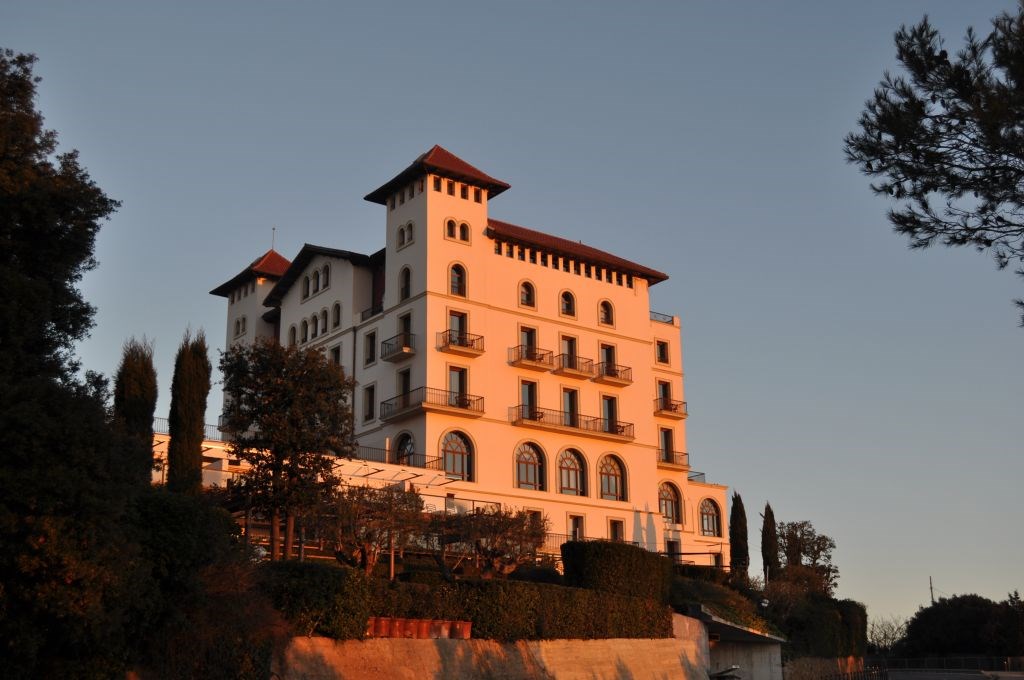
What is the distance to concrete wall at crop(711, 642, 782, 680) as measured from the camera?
1671 inches

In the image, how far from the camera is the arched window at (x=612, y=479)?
2159 inches

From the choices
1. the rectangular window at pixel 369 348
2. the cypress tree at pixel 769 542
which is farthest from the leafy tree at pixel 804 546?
the rectangular window at pixel 369 348

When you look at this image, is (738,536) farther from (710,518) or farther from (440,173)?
(440,173)

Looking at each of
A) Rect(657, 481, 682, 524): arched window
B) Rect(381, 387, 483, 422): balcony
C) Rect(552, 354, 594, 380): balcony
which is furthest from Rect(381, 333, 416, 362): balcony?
Rect(657, 481, 682, 524): arched window

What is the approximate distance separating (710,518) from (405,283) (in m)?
23.9

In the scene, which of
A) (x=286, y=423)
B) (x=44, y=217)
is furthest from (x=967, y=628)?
(x=44, y=217)

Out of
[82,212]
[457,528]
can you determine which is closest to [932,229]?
[82,212]

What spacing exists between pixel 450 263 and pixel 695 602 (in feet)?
63.9

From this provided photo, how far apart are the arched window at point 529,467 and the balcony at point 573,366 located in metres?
4.06

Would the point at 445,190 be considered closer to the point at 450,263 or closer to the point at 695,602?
the point at 450,263

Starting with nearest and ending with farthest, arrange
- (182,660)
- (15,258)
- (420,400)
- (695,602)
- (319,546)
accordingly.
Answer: (182,660)
(15,258)
(319,546)
(695,602)
(420,400)

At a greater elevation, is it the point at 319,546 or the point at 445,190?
the point at 445,190

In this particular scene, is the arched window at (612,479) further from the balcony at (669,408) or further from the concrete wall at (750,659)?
the concrete wall at (750,659)

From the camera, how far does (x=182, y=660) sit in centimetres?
2120
